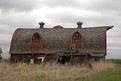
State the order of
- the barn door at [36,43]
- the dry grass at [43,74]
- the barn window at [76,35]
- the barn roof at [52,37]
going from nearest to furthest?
the dry grass at [43,74], the barn roof at [52,37], the barn window at [76,35], the barn door at [36,43]

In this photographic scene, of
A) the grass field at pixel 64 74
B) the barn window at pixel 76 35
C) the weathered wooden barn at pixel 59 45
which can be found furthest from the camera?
the barn window at pixel 76 35

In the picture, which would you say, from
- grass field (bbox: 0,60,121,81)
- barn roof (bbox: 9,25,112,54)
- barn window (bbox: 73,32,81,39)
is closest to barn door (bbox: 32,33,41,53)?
barn roof (bbox: 9,25,112,54)

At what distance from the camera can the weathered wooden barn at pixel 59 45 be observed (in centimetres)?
4194

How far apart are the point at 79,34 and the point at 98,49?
13.3ft

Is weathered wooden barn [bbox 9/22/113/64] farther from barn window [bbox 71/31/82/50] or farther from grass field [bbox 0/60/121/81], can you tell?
grass field [bbox 0/60/121/81]

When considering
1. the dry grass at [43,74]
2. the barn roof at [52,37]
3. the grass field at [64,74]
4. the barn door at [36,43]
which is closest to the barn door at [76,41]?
the barn roof at [52,37]

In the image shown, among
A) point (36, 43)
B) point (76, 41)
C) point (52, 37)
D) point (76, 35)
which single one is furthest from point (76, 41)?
A: point (36, 43)

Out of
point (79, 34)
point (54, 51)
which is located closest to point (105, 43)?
point (79, 34)

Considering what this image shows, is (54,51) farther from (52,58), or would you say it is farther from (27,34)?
(27,34)

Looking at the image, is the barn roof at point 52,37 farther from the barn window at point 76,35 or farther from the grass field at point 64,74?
the grass field at point 64,74

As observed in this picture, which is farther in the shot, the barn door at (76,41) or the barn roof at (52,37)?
the barn door at (76,41)

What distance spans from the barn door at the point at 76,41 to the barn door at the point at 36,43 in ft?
17.2

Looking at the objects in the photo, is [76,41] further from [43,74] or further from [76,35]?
[43,74]

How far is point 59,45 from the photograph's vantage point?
43.7 meters
